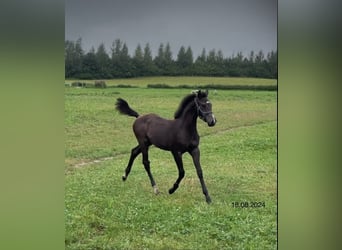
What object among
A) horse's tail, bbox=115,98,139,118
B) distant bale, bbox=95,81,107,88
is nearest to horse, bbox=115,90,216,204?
horse's tail, bbox=115,98,139,118

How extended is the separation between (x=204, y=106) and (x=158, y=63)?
419 mm

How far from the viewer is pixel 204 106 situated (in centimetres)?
352

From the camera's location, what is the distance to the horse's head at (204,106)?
11.5ft

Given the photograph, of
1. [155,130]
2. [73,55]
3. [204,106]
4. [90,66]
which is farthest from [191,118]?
[73,55]

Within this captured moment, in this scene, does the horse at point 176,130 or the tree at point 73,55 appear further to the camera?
the horse at point 176,130

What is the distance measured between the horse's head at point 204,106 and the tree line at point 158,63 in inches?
5.5

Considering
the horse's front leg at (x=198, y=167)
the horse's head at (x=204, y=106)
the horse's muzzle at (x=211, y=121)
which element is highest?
the horse's head at (x=204, y=106)

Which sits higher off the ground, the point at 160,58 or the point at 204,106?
the point at 160,58

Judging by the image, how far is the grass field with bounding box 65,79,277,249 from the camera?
11.2ft
